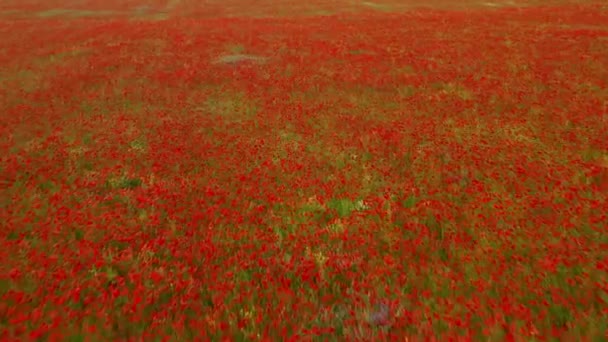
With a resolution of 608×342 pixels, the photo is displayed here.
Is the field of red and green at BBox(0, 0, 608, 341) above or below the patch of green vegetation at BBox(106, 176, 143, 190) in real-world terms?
above

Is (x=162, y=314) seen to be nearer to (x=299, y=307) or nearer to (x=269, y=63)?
(x=299, y=307)

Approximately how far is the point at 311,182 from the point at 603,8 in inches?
1516

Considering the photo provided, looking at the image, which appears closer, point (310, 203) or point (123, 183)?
point (310, 203)

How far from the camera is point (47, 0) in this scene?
53000mm

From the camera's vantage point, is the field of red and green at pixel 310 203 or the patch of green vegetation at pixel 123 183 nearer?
the field of red and green at pixel 310 203

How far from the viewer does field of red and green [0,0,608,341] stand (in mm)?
4344

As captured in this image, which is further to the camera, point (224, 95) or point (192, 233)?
point (224, 95)

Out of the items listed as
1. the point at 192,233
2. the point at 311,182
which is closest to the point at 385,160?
the point at 311,182

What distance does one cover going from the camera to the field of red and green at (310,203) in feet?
14.3

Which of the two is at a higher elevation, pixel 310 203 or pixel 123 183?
pixel 310 203

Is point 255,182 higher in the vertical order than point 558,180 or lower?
lower

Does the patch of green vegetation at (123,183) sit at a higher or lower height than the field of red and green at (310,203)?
lower

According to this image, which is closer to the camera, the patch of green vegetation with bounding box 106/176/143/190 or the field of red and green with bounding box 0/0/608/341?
the field of red and green with bounding box 0/0/608/341

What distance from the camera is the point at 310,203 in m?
6.89
